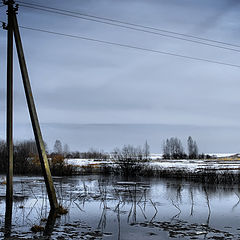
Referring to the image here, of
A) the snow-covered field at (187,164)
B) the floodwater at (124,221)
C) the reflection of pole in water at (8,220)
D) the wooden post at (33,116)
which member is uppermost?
the wooden post at (33,116)

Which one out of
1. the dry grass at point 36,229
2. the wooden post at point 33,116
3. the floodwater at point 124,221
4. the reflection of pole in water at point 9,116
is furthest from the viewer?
the reflection of pole in water at point 9,116

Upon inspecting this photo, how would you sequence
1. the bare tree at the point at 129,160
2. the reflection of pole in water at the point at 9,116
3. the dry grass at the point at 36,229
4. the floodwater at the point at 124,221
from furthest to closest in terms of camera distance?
the bare tree at the point at 129,160 < the reflection of pole in water at the point at 9,116 < the dry grass at the point at 36,229 < the floodwater at the point at 124,221

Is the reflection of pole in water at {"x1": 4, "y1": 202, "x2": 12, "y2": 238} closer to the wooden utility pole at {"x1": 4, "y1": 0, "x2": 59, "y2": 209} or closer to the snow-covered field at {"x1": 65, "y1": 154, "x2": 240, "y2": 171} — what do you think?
the wooden utility pole at {"x1": 4, "y1": 0, "x2": 59, "y2": 209}

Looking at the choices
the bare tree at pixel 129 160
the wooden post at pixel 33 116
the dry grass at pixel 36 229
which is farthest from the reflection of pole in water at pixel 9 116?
the bare tree at pixel 129 160

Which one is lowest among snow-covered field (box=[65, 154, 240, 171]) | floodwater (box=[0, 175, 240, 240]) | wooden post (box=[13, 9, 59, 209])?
floodwater (box=[0, 175, 240, 240])

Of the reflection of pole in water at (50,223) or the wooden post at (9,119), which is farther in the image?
the wooden post at (9,119)

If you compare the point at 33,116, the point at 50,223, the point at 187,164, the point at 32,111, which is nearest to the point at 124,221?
the point at 50,223

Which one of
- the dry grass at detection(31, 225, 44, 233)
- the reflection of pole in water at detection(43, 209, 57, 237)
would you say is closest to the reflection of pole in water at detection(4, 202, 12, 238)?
the dry grass at detection(31, 225, 44, 233)

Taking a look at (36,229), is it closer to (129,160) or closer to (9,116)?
(9,116)

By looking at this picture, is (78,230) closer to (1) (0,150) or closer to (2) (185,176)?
(2) (185,176)

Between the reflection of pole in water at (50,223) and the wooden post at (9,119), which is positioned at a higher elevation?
the wooden post at (9,119)

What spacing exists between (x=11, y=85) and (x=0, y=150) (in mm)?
33898

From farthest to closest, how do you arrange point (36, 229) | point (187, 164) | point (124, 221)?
point (187, 164) < point (124, 221) < point (36, 229)

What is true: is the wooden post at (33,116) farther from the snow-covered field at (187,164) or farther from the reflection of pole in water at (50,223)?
the snow-covered field at (187,164)
